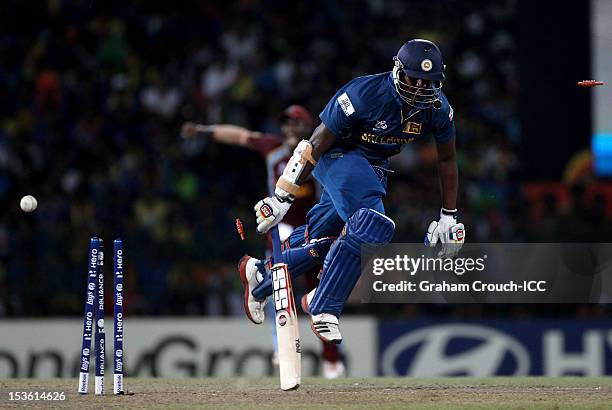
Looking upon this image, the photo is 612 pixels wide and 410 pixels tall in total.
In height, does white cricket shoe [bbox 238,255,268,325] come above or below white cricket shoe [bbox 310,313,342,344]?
above

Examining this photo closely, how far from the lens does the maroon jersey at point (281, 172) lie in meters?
11.0

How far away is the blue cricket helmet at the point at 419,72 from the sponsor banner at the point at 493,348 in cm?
513

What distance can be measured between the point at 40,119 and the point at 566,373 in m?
7.25

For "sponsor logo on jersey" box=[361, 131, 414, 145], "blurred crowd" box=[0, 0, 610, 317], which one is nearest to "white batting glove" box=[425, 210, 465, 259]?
"sponsor logo on jersey" box=[361, 131, 414, 145]

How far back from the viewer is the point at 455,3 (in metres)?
17.2

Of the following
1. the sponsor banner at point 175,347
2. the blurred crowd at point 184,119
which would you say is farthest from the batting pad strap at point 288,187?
the sponsor banner at point 175,347

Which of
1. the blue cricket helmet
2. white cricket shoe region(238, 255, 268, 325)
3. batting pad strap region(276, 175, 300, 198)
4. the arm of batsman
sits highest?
the blue cricket helmet

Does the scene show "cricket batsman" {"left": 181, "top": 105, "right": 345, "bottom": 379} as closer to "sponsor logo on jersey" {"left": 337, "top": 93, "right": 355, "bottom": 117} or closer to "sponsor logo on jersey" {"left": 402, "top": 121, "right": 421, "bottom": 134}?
"sponsor logo on jersey" {"left": 402, "top": 121, "right": 421, "bottom": 134}

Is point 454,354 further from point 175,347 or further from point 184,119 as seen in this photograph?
point 184,119

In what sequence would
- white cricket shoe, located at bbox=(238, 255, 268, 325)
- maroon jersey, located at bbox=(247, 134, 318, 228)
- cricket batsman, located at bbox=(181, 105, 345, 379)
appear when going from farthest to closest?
maroon jersey, located at bbox=(247, 134, 318, 228), cricket batsman, located at bbox=(181, 105, 345, 379), white cricket shoe, located at bbox=(238, 255, 268, 325)

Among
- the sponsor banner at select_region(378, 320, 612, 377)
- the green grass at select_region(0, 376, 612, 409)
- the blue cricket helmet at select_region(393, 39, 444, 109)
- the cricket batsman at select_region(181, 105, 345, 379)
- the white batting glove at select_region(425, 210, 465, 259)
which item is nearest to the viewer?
the green grass at select_region(0, 376, 612, 409)

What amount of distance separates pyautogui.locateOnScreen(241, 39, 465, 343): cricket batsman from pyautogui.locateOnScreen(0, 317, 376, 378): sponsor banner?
442 centimetres

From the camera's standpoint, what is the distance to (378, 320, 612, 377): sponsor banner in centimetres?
1273

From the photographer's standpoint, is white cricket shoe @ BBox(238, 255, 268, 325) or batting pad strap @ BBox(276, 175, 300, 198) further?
white cricket shoe @ BBox(238, 255, 268, 325)
